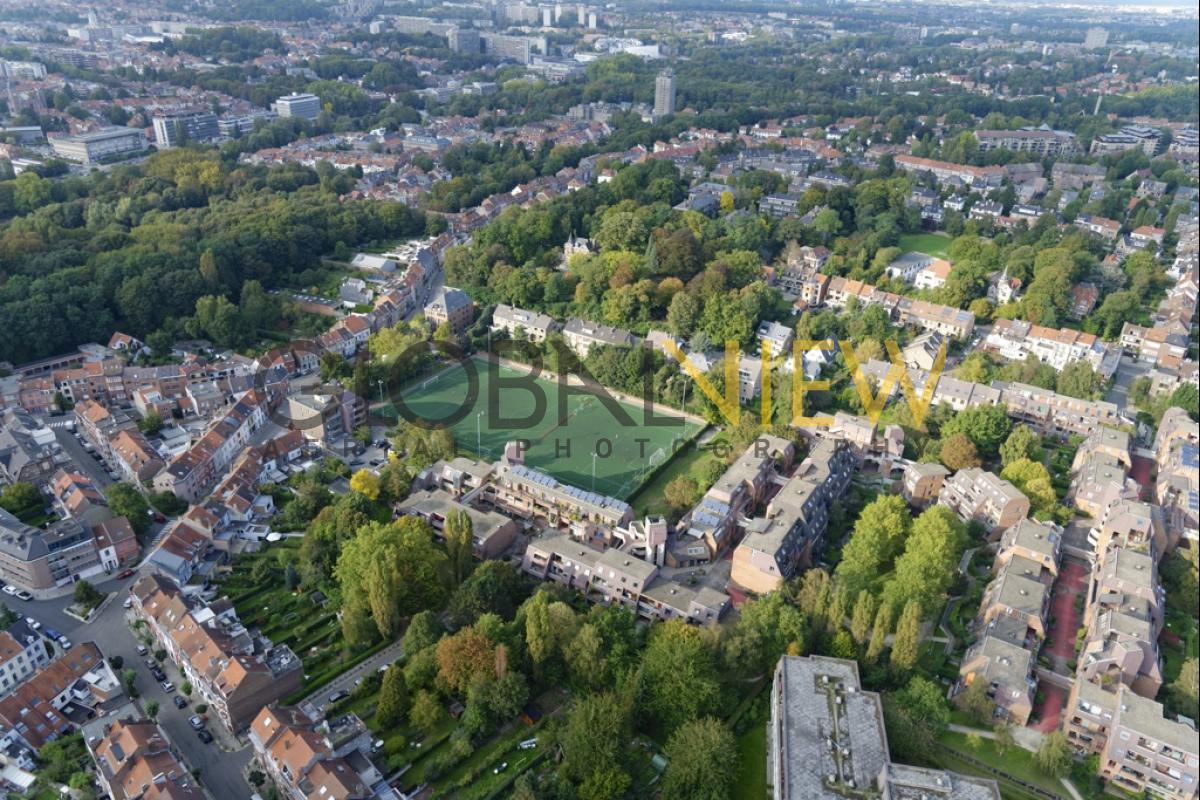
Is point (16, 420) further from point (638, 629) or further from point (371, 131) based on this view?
point (371, 131)

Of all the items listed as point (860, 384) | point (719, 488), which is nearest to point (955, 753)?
point (719, 488)

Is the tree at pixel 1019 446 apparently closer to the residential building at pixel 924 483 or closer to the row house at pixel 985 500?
the row house at pixel 985 500

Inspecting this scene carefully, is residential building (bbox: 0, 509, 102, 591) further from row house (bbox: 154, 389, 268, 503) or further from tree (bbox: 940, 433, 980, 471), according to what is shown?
tree (bbox: 940, 433, 980, 471)

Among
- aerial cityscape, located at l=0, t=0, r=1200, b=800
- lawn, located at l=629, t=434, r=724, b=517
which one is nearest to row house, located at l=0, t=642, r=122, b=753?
aerial cityscape, located at l=0, t=0, r=1200, b=800

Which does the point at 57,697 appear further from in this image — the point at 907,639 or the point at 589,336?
the point at 589,336

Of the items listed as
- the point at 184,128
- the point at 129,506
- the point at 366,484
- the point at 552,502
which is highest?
the point at 184,128

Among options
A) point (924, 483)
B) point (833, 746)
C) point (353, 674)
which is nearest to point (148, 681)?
point (353, 674)
